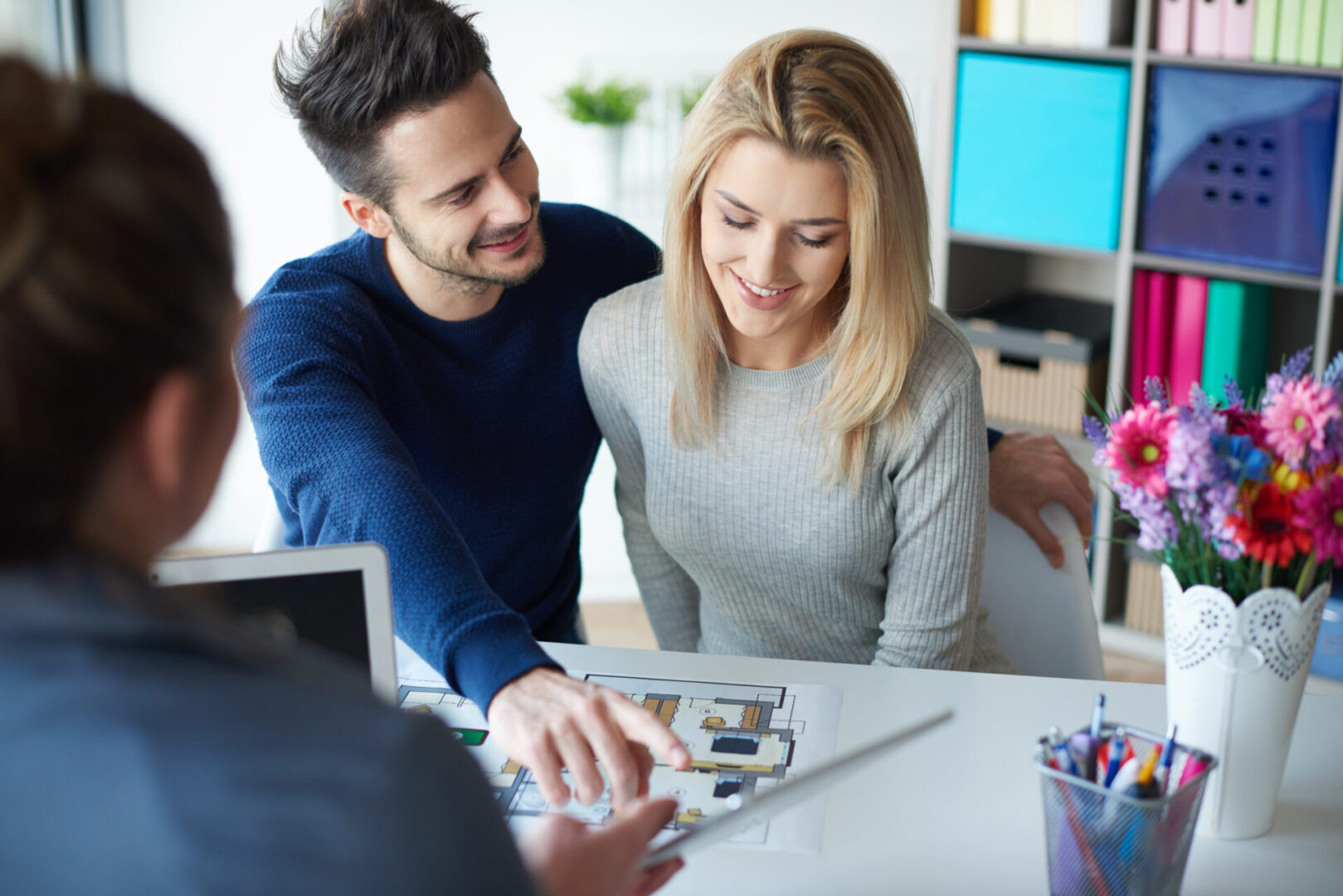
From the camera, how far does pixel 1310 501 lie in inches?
34.2

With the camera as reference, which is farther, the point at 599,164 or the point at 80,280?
the point at 599,164

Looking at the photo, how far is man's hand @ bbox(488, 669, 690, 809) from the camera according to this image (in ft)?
3.11

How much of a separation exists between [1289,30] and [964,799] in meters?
2.07

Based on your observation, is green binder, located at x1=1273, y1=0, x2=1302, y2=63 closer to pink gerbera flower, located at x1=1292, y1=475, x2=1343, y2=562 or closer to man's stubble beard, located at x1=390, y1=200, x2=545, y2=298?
man's stubble beard, located at x1=390, y1=200, x2=545, y2=298

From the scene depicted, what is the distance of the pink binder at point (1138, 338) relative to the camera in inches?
109

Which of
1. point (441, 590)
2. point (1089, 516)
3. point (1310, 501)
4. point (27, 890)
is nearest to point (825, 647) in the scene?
point (1089, 516)

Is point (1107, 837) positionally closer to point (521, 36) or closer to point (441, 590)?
point (441, 590)

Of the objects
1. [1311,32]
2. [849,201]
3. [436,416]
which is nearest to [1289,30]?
[1311,32]

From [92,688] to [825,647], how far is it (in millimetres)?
1138

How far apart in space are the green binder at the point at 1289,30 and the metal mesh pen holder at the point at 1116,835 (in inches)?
81.5

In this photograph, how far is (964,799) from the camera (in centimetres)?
104

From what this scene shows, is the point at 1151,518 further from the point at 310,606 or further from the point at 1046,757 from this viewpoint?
→ the point at 310,606

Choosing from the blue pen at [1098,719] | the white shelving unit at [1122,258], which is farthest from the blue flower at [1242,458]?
the white shelving unit at [1122,258]

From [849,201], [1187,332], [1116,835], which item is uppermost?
[849,201]
